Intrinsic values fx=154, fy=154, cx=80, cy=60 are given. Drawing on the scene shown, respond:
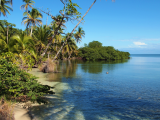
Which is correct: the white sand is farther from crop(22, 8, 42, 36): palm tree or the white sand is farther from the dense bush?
the dense bush

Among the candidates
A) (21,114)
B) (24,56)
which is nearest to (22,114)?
(21,114)

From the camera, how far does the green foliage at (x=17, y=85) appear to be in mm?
6145

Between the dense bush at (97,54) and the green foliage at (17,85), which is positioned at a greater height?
the dense bush at (97,54)

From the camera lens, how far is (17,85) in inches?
244

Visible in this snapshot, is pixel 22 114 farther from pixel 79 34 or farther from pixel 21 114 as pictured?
pixel 79 34

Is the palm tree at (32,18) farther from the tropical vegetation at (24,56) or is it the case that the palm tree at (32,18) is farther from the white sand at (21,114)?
the white sand at (21,114)

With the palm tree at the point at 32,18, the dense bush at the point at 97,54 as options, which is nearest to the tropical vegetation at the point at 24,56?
the palm tree at the point at 32,18

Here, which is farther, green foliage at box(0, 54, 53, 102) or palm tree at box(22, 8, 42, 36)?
palm tree at box(22, 8, 42, 36)

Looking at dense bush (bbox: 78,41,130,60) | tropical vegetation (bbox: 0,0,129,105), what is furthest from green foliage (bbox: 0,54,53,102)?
dense bush (bbox: 78,41,130,60)

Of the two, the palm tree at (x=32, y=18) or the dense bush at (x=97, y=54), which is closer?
the palm tree at (x=32, y=18)

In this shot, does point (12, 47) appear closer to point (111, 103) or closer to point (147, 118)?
point (111, 103)

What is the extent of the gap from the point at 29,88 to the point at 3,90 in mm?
983

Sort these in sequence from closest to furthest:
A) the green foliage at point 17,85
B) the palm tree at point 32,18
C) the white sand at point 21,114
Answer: the white sand at point 21,114 < the green foliage at point 17,85 < the palm tree at point 32,18

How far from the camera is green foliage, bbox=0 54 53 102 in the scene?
6145mm
